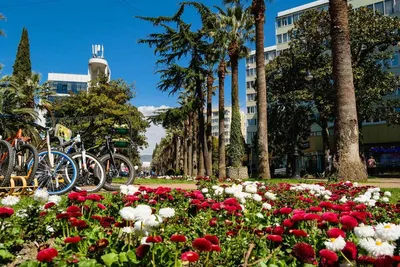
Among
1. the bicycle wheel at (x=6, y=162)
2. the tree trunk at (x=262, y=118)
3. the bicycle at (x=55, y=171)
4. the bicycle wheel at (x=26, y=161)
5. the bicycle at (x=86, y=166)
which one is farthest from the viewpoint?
the tree trunk at (x=262, y=118)

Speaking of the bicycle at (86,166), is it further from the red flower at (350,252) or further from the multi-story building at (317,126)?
the multi-story building at (317,126)

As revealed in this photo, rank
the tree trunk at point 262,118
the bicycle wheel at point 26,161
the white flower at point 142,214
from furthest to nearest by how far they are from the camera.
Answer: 1. the tree trunk at point 262,118
2. the bicycle wheel at point 26,161
3. the white flower at point 142,214

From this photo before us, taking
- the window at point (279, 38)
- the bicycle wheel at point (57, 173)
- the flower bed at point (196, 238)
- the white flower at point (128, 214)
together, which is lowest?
the flower bed at point (196, 238)

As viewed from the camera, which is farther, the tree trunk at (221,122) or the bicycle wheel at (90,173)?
the tree trunk at (221,122)

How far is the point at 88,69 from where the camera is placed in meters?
87.8

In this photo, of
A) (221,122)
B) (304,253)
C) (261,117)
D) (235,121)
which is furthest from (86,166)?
(221,122)

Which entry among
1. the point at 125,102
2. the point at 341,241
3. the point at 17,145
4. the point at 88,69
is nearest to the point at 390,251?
the point at 341,241

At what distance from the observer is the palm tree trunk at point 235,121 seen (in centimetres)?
2217

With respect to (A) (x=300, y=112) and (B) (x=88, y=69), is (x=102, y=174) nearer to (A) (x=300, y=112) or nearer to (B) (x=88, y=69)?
(A) (x=300, y=112)

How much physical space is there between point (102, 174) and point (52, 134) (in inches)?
48.3

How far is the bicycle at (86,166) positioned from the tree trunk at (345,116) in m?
6.76

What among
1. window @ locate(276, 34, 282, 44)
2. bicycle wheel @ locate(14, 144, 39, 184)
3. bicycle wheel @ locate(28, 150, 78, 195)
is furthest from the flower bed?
window @ locate(276, 34, 282, 44)

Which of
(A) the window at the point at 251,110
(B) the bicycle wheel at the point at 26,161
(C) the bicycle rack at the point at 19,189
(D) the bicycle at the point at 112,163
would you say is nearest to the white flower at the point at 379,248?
(C) the bicycle rack at the point at 19,189

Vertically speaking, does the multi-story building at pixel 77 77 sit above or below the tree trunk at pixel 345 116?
above
